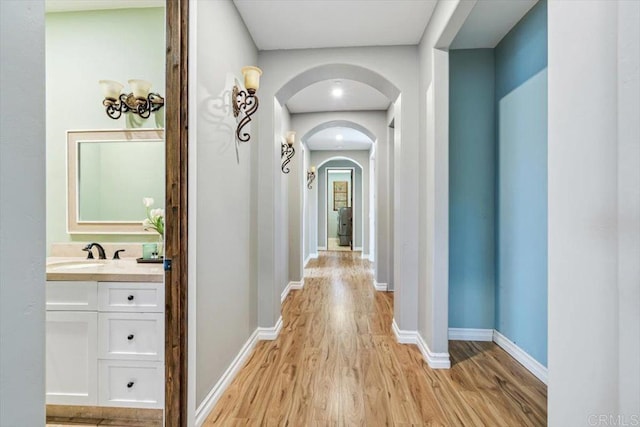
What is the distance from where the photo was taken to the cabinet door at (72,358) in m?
1.61

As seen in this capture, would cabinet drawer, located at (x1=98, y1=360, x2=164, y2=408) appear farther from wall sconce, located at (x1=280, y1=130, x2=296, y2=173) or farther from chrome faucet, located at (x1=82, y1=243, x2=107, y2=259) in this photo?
wall sconce, located at (x1=280, y1=130, x2=296, y2=173)

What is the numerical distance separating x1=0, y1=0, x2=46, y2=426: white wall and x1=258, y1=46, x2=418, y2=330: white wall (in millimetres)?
2093

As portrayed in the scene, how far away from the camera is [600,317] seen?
0.77m

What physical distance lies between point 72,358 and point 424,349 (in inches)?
96.2

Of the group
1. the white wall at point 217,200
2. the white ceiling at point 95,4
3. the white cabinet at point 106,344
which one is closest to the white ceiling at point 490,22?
the white wall at point 217,200

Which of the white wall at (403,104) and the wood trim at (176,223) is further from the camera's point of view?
the white wall at (403,104)

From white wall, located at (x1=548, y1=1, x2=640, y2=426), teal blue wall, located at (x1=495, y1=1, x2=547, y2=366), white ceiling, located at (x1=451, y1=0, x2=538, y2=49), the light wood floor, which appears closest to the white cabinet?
the light wood floor

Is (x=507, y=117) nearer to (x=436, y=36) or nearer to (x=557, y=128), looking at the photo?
(x=436, y=36)

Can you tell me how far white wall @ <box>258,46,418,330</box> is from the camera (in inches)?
107

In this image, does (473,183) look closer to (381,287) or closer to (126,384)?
(381,287)

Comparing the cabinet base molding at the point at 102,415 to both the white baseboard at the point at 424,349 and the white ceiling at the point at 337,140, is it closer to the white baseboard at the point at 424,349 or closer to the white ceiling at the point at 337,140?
the white baseboard at the point at 424,349

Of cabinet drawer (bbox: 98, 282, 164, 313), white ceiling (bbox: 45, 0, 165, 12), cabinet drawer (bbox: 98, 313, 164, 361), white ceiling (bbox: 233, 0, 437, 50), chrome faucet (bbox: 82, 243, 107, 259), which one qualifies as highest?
white ceiling (bbox: 233, 0, 437, 50)

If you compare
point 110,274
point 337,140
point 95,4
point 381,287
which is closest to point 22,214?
point 110,274

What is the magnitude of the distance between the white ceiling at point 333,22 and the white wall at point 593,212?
1.64 meters
